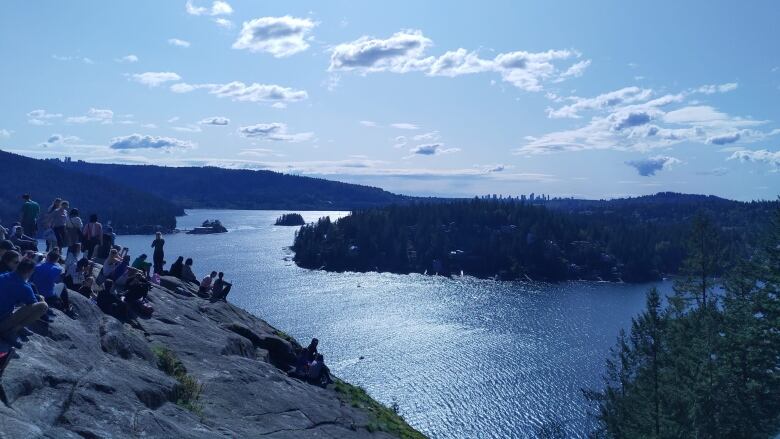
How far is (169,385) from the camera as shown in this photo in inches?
572

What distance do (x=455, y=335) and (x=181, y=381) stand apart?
60721mm

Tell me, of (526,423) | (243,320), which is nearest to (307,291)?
(526,423)

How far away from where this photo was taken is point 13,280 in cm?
1163

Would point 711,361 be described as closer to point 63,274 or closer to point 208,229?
point 63,274

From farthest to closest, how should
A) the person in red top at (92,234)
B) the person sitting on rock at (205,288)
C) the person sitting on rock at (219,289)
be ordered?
the person sitting on rock at (205,288) → the person sitting on rock at (219,289) → the person in red top at (92,234)

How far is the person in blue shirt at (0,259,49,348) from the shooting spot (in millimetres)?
11500

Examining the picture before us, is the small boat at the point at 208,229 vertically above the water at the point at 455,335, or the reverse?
the small boat at the point at 208,229

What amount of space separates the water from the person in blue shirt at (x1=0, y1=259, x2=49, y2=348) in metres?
37.5

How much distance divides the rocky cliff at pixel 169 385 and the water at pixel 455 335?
2632cm

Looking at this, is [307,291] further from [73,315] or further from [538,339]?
[73,315]

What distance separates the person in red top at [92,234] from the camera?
21.9m

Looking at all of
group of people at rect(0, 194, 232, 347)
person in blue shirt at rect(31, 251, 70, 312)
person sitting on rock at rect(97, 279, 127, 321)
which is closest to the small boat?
group of people at rect(0, 194, 232, 347)

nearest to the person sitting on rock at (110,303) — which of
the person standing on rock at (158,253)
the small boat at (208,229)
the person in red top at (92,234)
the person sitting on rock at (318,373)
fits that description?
the person in red top at (92,234)

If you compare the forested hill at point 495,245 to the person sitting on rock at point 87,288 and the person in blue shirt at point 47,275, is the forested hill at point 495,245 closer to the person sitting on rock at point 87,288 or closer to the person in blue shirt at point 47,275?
the person sitting on rock at point 87,288
